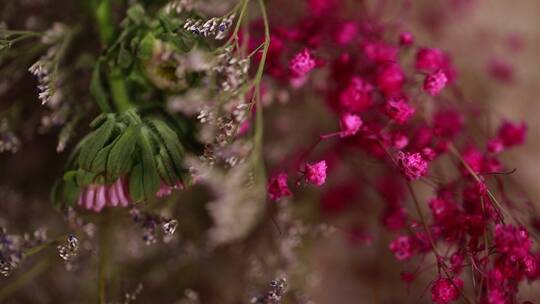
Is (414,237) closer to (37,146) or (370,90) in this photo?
(370,90)

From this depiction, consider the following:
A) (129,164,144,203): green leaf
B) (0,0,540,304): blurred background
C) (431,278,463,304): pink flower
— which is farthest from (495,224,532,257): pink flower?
(129,164,144,203): green leaf

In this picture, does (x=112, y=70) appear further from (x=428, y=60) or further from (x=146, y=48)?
(x=428, y=60)

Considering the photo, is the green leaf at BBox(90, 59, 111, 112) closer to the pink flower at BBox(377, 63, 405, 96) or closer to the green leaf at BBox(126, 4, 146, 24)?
the green leaf at BBox(126, 4, 146, 24)

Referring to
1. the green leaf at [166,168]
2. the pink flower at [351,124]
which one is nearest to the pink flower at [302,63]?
the pink flower at [351,124]

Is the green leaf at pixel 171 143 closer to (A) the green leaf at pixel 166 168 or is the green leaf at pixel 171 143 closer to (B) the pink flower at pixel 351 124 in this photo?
(A) the green leaf at pixel 166 168

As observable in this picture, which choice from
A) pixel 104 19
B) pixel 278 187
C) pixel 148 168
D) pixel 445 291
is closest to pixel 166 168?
pixel 148 168

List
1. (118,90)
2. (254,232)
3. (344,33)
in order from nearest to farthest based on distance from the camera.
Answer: (118,90) < (344,33) < (254,232)

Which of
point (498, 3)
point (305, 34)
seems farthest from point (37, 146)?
point (498, 3)

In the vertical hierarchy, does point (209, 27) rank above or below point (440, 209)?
above
